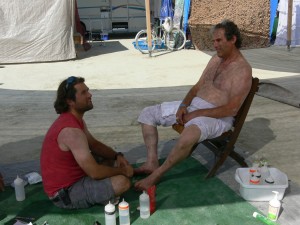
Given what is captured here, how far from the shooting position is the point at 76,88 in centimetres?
276

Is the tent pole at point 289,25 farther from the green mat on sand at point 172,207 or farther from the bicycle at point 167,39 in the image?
the green mat on sand at point 172,207

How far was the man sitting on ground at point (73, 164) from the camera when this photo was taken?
8.59 ft

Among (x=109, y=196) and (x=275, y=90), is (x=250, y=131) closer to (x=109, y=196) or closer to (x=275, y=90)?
(x=275, y=90)

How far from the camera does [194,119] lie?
10.9 feet

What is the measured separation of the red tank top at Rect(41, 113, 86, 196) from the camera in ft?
8.76

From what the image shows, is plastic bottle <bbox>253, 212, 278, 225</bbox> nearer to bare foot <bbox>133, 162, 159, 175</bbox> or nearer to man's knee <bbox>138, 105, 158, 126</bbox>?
bare foot <bbox>133, 162, 159, 175</bbox>

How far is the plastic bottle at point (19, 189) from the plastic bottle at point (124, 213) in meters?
0.95

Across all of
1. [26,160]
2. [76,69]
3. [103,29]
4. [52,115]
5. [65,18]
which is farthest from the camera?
[103,29]

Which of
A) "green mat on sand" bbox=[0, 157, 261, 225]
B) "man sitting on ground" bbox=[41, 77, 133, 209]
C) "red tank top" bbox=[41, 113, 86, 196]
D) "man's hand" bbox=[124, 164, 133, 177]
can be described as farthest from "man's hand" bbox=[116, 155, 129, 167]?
"red tank top" bbox=[41, 113, 86, 196]

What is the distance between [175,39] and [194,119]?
1060cm

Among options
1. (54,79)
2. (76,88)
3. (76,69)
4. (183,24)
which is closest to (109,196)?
(76,88)

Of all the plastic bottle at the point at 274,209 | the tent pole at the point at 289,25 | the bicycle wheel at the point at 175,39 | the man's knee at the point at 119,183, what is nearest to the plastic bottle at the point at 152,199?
the man's knee at the point at 119,183

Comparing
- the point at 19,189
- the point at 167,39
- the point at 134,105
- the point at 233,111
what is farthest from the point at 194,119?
the point at 167,39

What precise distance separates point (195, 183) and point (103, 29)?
14.2 m
